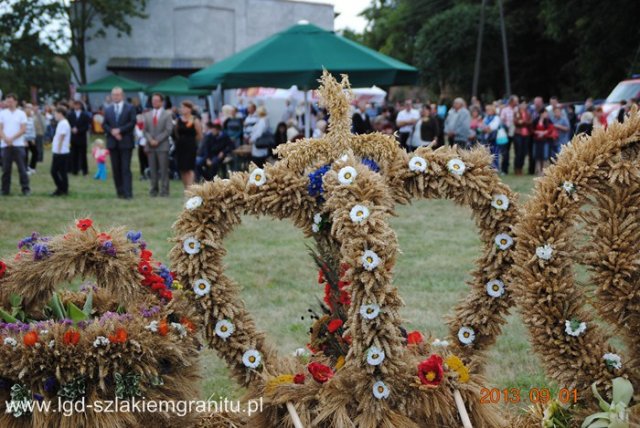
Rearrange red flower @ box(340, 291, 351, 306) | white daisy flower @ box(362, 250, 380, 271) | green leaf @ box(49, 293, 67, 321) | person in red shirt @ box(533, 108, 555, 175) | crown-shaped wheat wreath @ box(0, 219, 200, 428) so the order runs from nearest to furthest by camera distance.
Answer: white daisy flower @ box(362, 250, 380, 271), crown-shaped wheat wreath @ box(0, 219, 200, 428), red flower @ box(340, 291, 351, 306), green leaf @ box(49, 293, 67, 321), person in red shirt @ box(533, 108, 555, 175)

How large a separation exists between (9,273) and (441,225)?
890 centimetres

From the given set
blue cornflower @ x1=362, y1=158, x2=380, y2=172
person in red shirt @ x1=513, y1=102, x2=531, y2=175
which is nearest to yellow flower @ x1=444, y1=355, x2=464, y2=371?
blue cornflower @ x1=362, y1=158, x2=380, y2=172

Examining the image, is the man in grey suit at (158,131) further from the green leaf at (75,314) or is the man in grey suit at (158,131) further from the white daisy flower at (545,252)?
the white daisy flower at (545,252)

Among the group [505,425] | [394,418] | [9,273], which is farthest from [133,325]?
[505,425]

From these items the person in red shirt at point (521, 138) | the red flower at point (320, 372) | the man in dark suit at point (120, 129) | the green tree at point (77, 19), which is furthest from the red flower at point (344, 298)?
the green tree at point (77, 19)

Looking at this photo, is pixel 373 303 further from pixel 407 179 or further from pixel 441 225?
pixel 441 225

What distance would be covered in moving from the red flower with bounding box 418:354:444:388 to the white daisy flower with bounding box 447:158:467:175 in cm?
90

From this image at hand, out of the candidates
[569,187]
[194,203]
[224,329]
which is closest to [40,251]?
[194,203]

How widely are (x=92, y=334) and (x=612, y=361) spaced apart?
2.31 metres

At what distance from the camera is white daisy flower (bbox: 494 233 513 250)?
4117mm

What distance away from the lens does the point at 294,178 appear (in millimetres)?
4062

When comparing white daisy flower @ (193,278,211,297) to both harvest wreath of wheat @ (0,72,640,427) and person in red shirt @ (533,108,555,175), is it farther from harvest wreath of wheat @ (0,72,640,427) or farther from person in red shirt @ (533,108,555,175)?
person in red shirt @ (533,108,555,175)

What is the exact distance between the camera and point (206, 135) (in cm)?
1786
